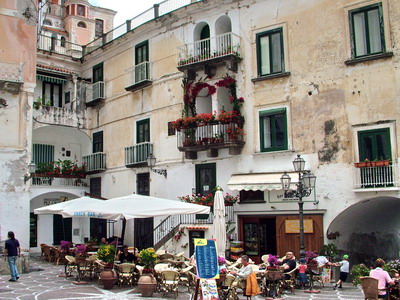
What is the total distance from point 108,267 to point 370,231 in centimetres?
1136

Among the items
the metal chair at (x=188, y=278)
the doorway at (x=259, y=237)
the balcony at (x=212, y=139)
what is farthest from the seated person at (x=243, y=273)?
the balcony at (x=212, y=139)

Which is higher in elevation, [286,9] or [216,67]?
[286,9]

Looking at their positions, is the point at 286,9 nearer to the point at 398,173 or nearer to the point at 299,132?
the point at 299,132

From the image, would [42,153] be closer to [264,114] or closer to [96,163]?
[96,163]

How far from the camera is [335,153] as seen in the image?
63.4ft

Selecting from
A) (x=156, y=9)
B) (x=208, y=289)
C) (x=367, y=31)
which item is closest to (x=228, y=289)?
(x=208, y=289)

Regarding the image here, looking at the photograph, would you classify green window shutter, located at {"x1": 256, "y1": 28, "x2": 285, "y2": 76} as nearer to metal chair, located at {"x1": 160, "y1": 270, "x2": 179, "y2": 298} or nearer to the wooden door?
the wooden door

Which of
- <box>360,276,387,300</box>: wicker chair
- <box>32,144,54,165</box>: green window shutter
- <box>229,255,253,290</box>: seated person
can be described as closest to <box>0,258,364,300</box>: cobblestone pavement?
<box>229,255,253,290</box>: seated person

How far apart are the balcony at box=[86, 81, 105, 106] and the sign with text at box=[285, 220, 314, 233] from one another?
46.0 ft

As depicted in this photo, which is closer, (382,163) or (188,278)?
(188,278)

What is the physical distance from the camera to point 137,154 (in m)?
26.1

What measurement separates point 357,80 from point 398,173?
383 cm

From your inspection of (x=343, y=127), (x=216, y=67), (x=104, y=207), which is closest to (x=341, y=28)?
(x=343, y=127)

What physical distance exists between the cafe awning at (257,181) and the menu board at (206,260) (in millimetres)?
9566
